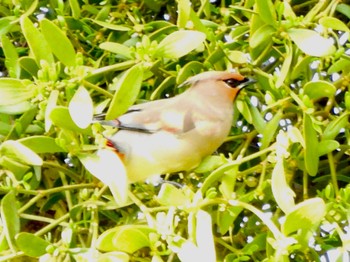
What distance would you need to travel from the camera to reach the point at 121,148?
103 cm

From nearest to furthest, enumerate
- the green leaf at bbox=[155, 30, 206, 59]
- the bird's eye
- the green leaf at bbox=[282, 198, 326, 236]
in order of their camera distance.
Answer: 1. the green leaf at bbox=[282, 198, 326, 236]
2. the green leaf at bbox=[155, 30, 206, 59]
3. the bird's eye

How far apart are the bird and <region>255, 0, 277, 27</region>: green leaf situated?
0.09 m

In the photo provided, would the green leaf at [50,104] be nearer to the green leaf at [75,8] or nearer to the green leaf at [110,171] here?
the green leaf at [110,171]

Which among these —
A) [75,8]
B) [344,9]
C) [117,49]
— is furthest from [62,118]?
[344,9]

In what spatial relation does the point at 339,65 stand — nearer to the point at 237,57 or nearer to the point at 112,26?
the point at 237,57

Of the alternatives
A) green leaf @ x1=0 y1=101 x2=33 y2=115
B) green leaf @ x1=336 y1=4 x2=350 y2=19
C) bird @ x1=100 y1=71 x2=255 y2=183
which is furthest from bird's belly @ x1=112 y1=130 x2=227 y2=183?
green leaf @ x1=336 y1=4 x2=350 y2=19

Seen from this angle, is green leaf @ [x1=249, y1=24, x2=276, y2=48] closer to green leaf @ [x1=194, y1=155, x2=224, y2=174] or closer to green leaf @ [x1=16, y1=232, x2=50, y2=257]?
green leaf @ [x1=194, y1=155, x2=224, y2=174]

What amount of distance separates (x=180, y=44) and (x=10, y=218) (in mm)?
256

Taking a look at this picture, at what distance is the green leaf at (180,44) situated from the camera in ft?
3.10

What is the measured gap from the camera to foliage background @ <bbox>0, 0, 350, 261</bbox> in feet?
2.92

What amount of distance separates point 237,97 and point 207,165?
0.11m

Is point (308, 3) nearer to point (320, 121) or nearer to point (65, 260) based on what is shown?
A: point (320, 121)

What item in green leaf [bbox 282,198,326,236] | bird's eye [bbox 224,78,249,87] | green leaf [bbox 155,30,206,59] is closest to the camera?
green leaf [bbox 282,198,326,236]

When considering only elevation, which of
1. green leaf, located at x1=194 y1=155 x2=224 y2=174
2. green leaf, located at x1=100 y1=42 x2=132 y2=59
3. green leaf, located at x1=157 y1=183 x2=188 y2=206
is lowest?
green leaf, located at x1=194 y1=155 x2=224 y2=174
